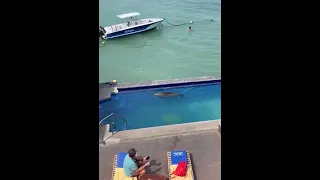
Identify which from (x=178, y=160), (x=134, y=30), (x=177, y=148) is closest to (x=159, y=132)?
(x=177, y=148)

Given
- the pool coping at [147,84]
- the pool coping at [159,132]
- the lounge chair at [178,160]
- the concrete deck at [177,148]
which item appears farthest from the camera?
the pool coping at [147,84]

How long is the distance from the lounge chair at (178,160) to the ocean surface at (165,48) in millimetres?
7686

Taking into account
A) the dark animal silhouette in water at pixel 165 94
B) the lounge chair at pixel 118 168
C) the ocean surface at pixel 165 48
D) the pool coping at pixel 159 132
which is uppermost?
the ocean surface at pixel 165 48

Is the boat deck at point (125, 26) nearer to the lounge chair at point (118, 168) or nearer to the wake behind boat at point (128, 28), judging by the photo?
the wake behind boat at point (128, 28)

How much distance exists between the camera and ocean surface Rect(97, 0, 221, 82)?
14719 mm

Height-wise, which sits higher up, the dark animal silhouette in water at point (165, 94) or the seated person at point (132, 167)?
the dark animal silhouette in water at point (165, 94)

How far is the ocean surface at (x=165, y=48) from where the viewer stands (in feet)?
48.3

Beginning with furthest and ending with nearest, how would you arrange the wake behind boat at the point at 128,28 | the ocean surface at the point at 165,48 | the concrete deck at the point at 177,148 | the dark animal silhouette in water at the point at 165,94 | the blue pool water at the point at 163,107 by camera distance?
the wake behind boat at the point at 128,28
the ocean surface at the point at 165,48
the dark animal silhouette in water at the point at 165,94
the blue pool water at the point at 163,107
the concrete deck at the point at 177,148

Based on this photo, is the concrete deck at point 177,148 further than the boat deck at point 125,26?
No

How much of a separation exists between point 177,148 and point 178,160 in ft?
2.34

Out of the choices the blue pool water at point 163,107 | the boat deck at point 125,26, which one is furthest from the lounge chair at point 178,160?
the boat deck at point 125,26

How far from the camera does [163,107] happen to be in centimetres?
1071

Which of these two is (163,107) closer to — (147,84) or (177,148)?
(147,84)
